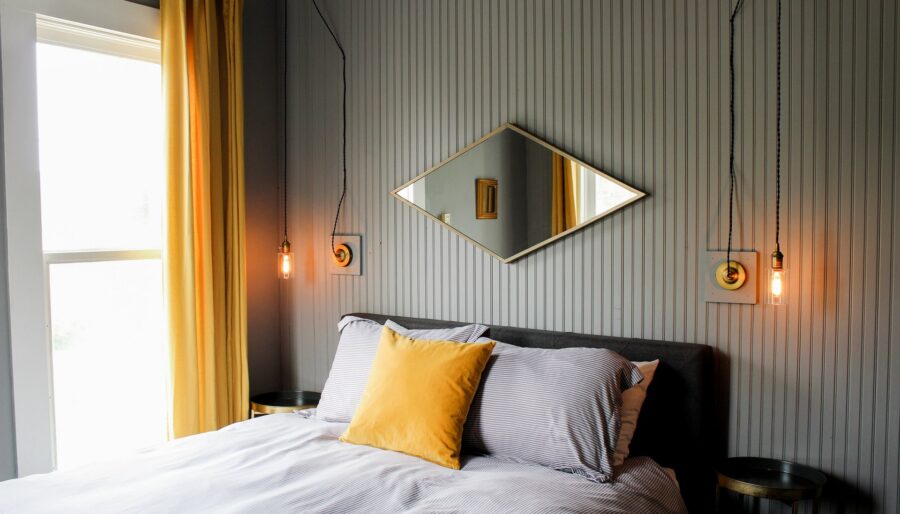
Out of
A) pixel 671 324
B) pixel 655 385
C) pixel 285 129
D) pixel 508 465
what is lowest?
pixel 508 465

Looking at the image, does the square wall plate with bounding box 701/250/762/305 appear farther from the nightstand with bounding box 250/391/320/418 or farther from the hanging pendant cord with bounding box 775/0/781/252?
the nightstand with bounding box 250/391/320/418

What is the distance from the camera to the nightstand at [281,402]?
3527 millimetres

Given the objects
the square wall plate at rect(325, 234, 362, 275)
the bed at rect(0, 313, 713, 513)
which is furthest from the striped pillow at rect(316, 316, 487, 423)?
the square wall plate at rect(325, 234, 362, 275)

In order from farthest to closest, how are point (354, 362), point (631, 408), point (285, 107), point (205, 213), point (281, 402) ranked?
point (285, 107) → point (281, 402) → point (205, 213) → point (354, 362) → point (631, 408)

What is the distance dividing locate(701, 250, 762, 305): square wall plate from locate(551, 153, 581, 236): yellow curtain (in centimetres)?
54

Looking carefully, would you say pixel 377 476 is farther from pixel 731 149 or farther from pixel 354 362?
pixel 731 149

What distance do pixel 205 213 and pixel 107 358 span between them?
767 millimetres

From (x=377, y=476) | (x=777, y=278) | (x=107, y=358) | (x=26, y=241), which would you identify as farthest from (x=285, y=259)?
(x=777, y=278)

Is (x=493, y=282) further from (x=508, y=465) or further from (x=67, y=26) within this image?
(x=67, y=26)

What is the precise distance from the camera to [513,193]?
3182mm

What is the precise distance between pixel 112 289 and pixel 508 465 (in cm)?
193

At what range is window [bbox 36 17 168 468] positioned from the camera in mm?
3094

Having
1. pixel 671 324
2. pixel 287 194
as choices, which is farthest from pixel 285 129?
pixel 671 324

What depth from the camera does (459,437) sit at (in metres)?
2.60
